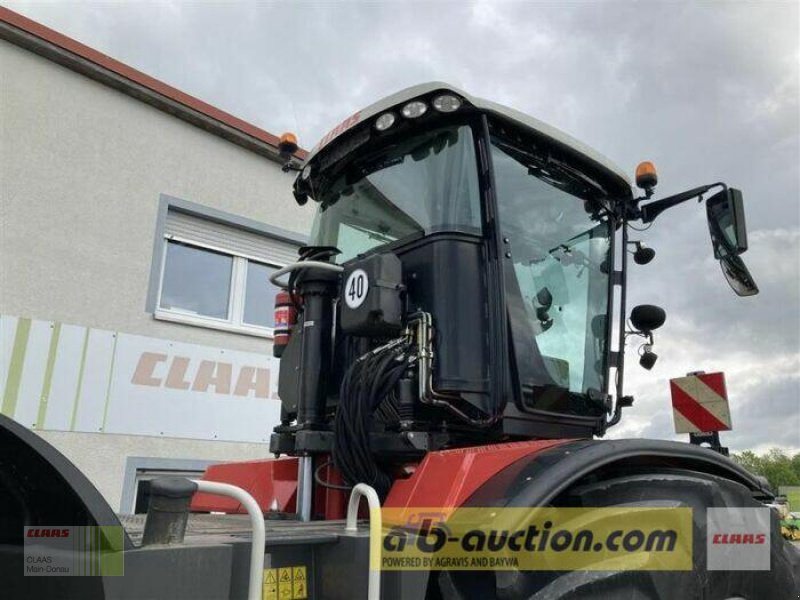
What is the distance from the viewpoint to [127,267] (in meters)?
6.82

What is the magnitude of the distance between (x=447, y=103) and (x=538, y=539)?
5.63ft

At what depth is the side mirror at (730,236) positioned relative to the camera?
303 centimetres

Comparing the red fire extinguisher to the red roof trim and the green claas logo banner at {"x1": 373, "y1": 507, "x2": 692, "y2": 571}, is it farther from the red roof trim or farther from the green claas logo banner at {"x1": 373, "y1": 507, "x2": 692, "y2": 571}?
the red roof trim

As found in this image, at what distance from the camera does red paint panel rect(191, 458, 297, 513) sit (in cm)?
315


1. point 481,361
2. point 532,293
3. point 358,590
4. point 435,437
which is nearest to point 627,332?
point 532,293

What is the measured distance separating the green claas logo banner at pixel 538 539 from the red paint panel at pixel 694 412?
9.20 feet

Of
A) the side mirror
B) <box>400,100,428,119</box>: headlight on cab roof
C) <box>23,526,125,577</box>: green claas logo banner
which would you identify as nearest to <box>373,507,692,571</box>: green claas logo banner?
<box>23,526,125,577</box>: green claas logo banner

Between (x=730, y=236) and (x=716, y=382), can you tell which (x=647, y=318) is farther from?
(x=716, y=382)

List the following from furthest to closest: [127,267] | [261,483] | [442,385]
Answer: [127,267] → [261,483] → [442,385]

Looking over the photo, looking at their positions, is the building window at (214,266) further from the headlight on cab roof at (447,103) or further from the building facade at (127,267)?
the headlight on cab roof at (447,103)

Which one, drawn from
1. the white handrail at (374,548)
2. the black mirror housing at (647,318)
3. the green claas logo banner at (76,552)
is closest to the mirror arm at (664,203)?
the black mirror housing at (647,318)

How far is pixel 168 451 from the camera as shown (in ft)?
22.5

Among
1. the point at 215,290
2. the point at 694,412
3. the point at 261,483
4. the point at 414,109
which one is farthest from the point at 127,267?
the point at 694,412

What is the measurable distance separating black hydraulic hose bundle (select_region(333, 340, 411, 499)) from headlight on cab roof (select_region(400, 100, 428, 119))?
95cm
